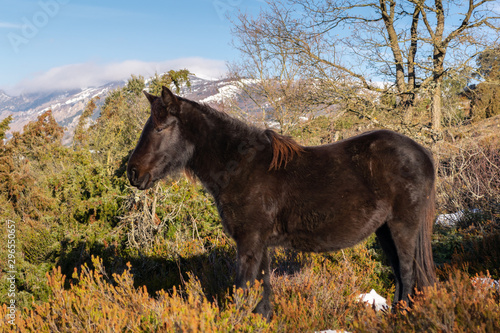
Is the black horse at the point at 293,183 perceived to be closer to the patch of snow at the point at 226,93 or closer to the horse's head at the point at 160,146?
the horse's head at the point at 160,146

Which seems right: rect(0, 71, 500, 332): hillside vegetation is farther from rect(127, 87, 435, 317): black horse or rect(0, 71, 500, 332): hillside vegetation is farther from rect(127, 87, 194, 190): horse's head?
rect(127, 87, 194, 190): horse's head

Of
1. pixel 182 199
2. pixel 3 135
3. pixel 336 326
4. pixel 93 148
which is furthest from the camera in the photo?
pixel 93 148

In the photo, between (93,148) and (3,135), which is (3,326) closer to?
(3,135)

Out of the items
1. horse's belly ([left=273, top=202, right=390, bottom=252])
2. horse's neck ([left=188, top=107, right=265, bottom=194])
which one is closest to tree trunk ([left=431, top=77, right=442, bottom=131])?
horse's belly ([left=273, top=202, right=390, bottom=252])

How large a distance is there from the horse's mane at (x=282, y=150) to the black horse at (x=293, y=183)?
10mm

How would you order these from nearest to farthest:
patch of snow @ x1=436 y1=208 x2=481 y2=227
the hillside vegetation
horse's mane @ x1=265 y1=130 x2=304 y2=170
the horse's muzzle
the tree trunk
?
the hillside vegetation < horse's mane @ x1=265 y1=130 x2=304 y2=170 < the horse's muzzle < patch of snow @ x1=436 y1=208 x2=481 y2=227 < the tree trunk

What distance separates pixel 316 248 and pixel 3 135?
10784 mm

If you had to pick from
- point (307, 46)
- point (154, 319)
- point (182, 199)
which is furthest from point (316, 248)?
point (307, 46)

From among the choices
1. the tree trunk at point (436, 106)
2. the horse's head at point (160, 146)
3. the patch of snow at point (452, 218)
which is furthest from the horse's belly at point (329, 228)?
the tree trunk at point (436, 106)

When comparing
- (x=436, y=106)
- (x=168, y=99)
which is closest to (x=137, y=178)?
(x=168, y=99)

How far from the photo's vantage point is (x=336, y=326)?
3600mm

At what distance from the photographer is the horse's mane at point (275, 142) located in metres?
3.35

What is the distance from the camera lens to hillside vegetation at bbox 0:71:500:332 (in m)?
2.96

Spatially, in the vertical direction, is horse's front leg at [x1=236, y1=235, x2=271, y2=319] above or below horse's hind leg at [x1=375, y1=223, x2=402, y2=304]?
above
